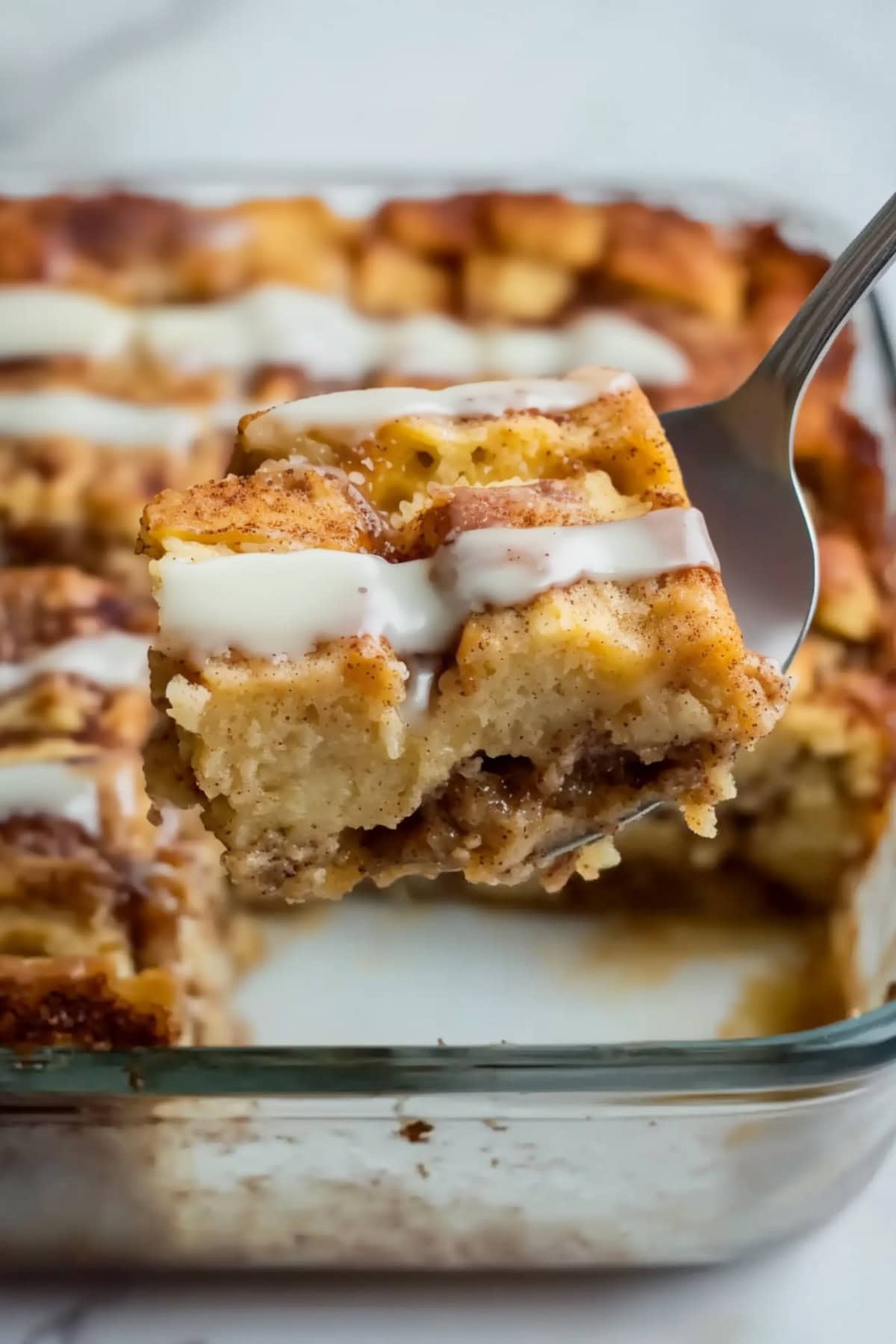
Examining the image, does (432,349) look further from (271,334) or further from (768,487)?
(768,487)

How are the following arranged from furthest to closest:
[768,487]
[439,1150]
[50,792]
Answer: [50,792] → [768,487] → [439,1150]

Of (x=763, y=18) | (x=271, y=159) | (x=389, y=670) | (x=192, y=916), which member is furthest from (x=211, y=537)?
(x=763, y=18)

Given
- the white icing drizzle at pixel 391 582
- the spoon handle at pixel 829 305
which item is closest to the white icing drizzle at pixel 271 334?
the spoon handle at pixel 829 305

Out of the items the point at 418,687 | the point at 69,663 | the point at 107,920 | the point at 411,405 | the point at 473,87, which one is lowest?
the point at 107,920

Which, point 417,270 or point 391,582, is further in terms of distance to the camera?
point 417,270

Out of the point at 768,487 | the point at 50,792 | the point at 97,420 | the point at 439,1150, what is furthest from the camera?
the point at 97,420

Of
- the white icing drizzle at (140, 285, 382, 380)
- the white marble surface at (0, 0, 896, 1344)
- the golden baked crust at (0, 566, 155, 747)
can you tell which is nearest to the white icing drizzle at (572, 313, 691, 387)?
the white icing drizzle at (140, 285, 382, 380)

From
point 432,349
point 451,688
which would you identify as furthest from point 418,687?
point 432,349

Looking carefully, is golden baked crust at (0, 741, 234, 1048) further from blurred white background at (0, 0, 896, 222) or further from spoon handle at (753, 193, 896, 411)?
blurred white background at (0, 0, 896, 222)
